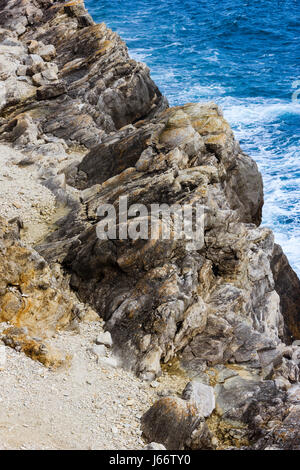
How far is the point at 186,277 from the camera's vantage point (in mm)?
18562

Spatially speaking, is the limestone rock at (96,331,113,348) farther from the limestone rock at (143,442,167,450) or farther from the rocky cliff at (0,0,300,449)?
the limestone rock at (143,442,167,450)

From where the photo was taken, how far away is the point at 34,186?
2847 centimetres

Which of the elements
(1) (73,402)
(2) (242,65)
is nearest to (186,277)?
(1) (73,402)

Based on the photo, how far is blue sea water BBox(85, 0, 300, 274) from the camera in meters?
42.5

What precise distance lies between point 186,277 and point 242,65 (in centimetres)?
5292

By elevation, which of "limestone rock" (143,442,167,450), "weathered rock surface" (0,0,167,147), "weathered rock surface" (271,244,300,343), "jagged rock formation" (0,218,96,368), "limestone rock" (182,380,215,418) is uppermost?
"weathered rock surface" (0,0,167,147)

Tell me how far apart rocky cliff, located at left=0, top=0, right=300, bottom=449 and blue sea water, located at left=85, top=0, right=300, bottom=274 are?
12945mm

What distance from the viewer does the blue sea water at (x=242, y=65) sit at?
42531 mm

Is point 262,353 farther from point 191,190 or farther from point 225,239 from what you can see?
point 191,190

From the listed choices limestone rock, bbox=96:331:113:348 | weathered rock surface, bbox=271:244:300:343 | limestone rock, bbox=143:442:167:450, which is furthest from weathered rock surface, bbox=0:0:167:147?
limestone rock, bbox=143:442:167:450

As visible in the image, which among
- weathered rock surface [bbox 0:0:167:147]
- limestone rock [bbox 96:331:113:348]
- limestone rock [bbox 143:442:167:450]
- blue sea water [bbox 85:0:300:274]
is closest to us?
limestone rock [bbox 143:442:167:450]

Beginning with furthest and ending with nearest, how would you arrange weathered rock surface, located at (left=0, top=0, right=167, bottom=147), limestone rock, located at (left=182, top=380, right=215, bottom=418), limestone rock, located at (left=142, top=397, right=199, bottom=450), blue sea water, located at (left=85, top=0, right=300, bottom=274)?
blue sea water, located at (left=85, top=0, right=300, bottom=274) < weathered rock surface, located at (left=0, top=0, right=167, bottom=147) < limestone rock, located at (left=182, top=380, right=215, bottom=418) < limestone rock, located at (left=142, top=397, right=199, bottom=450)

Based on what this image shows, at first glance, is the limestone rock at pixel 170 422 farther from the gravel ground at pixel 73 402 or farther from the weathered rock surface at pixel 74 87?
the weathered rock surface at pixel 74 87
